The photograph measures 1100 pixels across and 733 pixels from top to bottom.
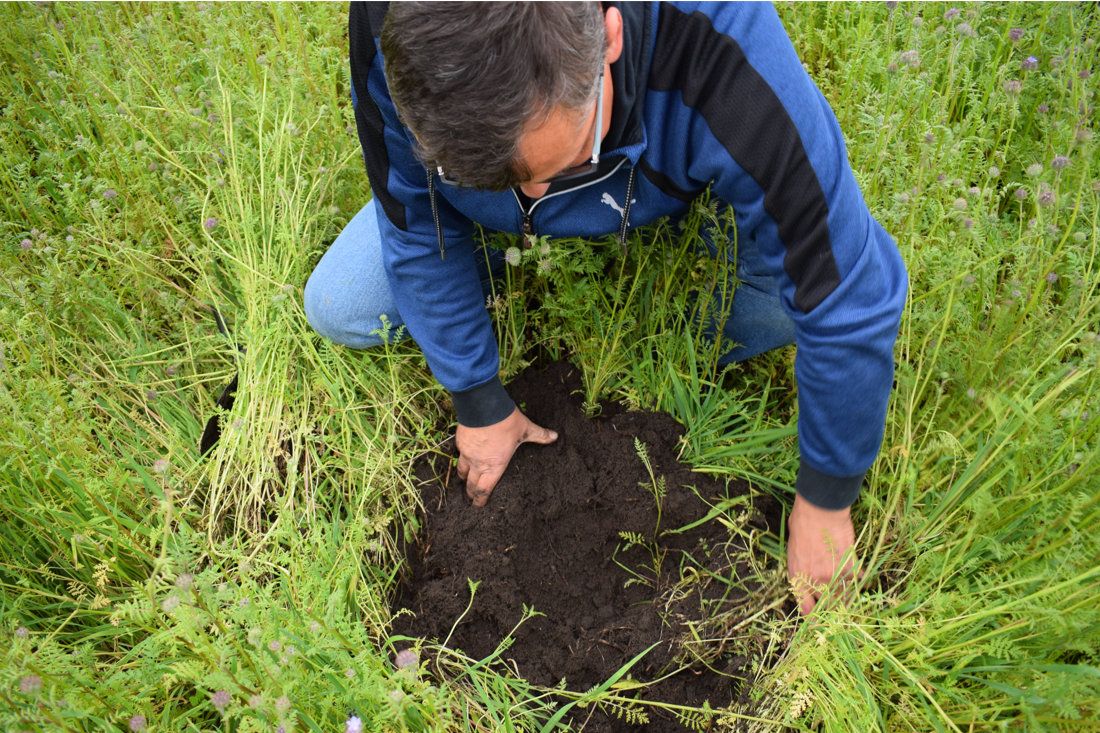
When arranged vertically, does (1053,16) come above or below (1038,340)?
above

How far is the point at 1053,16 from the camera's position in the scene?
2.59 m

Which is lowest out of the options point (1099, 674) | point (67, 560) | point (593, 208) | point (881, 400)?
point (67, 560)

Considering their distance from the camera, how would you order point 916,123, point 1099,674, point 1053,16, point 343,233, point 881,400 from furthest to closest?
1. point 1053,16
2. point 343,233
3. point 916,123
4. point 881,400
5. point 1099,674

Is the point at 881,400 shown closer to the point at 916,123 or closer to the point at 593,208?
the point at 593,208

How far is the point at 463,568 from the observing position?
6.31 ft

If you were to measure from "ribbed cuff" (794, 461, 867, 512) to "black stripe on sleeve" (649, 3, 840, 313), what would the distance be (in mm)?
439

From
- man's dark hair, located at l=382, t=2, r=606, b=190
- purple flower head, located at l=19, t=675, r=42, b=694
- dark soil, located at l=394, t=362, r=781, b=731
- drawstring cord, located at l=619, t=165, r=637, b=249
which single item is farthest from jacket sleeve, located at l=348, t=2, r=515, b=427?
purple flower head, located at l=19, t=675, r=42, b=694

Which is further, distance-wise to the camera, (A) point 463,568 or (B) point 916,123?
(B) point 916,123

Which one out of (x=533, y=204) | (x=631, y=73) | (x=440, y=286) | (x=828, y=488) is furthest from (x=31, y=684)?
(x=828, y=488)

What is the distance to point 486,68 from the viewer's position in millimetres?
1160

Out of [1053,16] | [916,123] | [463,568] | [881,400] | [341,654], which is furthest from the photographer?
[1053,16]

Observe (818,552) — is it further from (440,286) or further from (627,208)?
(440,286)

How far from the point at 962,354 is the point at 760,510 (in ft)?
2.15

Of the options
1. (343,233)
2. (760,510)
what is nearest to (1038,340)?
(760,510)
